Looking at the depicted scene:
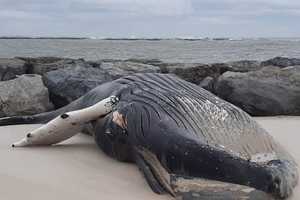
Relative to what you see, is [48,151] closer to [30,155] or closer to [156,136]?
[30,155]

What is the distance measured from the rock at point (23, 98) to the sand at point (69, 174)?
7.43 ft

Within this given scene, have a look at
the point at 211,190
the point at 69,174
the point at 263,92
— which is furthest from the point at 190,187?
the point at 263,92

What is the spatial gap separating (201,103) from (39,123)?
2620 mm

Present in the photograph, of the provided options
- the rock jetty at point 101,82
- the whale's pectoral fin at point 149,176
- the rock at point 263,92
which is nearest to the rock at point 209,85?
the rock jetty at point 101,82

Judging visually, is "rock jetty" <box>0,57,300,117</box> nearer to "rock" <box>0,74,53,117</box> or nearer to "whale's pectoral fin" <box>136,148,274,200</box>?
"rock" <box>0,74,53,117</box>

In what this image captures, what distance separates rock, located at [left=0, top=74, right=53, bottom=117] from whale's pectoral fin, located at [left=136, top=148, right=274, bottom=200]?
416cm

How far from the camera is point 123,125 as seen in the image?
5105 millimetres

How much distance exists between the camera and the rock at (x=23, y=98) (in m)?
8.45

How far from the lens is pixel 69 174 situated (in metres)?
4.76

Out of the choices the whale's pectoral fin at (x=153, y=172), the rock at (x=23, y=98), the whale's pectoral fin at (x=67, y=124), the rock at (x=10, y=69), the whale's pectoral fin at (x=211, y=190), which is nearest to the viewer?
the whale's pectoral fin at (x=211, y=190)

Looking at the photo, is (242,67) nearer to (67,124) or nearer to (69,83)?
(69,83)

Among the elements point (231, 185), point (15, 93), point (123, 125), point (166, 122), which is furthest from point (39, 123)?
point (231, 185)

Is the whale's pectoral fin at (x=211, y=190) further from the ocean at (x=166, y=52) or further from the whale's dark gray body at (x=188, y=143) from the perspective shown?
the ocean at (x=166, y=52)

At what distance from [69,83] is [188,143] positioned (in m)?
4.97
